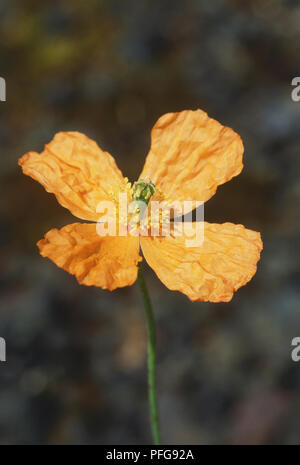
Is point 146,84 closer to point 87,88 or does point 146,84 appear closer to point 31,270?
point 87,88

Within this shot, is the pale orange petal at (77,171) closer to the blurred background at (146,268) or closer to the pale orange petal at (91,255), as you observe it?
the pale orange petal at (91,255)

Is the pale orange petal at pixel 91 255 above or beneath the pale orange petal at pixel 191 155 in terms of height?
beneath

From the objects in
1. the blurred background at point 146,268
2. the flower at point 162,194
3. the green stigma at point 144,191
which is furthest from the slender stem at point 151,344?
the blurred background at point 146,268

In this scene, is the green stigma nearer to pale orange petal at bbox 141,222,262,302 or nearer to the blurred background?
pale orange petal at bbox 141,222,262,302

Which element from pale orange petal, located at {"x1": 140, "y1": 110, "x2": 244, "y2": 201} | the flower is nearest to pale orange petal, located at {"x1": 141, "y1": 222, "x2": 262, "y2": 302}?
the flower

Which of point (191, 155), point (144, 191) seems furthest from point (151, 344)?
point (191, 155)

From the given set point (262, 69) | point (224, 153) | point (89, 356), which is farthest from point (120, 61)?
point (224, 153)

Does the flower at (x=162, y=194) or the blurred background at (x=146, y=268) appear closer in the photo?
the flower at (x=162, y=194)
